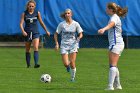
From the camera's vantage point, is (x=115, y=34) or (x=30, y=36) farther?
(x=30, y=36)

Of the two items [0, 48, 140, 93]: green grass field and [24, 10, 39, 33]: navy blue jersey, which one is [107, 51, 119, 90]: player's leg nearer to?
[0, 48, 140, 93]: green grass field

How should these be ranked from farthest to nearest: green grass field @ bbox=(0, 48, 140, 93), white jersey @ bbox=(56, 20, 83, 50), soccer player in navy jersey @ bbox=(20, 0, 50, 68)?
soccer player in navy jersey @ bbox=(20, 0, 50, 68) → white jersey @ bbox=(56, 20, 83, 50) → green grass field @ bbox=(0, 48, 140, 93)

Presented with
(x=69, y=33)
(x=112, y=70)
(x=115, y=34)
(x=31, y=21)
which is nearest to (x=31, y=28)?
(x=31, y=21)

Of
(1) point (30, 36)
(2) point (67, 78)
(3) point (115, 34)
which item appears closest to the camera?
(3) point (115, 34)

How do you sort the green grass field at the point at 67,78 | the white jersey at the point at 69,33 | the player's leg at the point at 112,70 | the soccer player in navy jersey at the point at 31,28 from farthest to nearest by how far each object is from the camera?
the soccer player in navy jersey at the point at 31,28, the white jersey at the point at 69,33, the green grass field at the point at 67,78, the player's leg at the point at 112,70

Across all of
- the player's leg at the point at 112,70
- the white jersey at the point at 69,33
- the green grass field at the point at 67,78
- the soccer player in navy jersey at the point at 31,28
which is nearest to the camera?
the player's leg at the point at 112,70

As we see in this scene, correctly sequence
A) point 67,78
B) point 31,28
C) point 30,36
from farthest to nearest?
point 31,28 < point 30,36 < point 67,78

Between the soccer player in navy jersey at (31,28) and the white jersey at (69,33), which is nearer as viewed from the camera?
the white jersey at (69,33)

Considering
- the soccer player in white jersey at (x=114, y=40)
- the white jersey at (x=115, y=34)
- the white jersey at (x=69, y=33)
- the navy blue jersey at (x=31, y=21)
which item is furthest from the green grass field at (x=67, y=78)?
the navy blue jersey at (x=31, y=21)

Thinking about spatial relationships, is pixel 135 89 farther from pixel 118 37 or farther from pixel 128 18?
pixel 128 18

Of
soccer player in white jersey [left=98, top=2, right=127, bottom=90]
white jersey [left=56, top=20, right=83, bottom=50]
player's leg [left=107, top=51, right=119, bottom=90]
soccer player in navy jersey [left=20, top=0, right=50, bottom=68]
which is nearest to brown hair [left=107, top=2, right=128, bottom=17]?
soccer player in white jersey [left=98, top=2, right=127, bottom=90]

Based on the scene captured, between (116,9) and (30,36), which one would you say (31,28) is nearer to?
(30,36)

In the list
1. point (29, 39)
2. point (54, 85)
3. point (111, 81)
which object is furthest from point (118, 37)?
→ point (29, 39)

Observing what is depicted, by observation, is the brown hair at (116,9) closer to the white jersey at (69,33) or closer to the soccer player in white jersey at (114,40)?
the soccer player in white jersey at (114,40)
